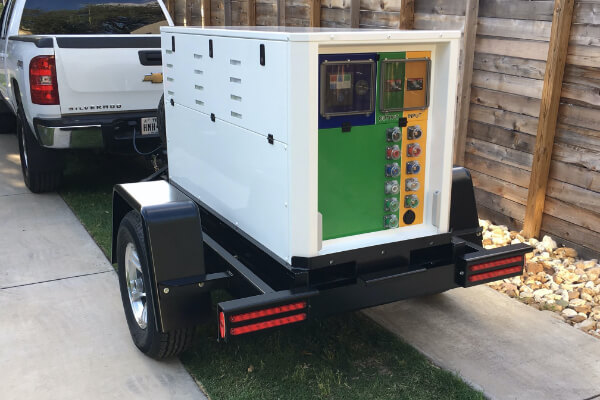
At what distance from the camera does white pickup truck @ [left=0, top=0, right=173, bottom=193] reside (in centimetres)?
618

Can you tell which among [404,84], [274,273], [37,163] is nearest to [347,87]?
[404,84]

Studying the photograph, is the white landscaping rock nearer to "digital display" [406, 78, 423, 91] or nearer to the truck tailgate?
"digital display" [406, 78, 423, 91]

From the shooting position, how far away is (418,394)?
3588 millimetres

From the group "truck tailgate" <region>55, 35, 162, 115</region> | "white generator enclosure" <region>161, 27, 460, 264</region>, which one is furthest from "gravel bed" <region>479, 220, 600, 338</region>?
"truck tailgate" <region>55, 35, 162, 115</region>

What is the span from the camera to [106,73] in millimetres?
6332

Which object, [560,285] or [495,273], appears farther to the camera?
[560,285]

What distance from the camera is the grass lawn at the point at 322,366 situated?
361 cm

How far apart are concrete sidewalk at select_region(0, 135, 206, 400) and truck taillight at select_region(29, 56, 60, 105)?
3.79ft

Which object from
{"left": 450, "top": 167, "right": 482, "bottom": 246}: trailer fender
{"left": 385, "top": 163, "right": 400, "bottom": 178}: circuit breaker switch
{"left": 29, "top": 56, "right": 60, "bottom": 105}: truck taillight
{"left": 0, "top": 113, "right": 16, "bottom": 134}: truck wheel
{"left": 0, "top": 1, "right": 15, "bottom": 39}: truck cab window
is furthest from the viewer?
{"left": 0, "top": 113, "right": 16, "bottom": 134}: truck wheel

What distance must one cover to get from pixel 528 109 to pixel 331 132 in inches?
111

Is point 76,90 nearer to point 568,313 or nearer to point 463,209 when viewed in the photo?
point 463,209

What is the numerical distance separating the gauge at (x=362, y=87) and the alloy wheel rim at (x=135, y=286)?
1.60 m

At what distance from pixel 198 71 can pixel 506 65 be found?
2884 mm

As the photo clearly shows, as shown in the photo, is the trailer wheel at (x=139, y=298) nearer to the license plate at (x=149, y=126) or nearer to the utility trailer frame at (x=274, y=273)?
the utility trailer frame at (x=274, y=273)
